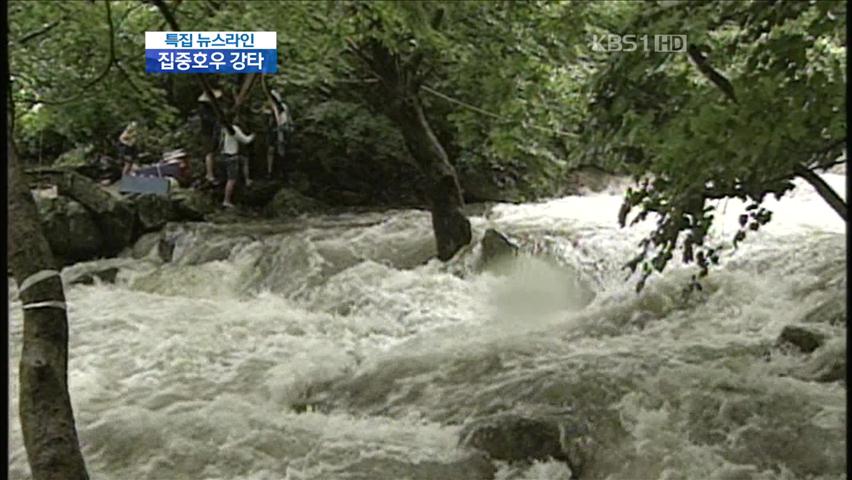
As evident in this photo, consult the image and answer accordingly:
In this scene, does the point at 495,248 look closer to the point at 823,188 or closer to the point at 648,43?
the point at 823,188

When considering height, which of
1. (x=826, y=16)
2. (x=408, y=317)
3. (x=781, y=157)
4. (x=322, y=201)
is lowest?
(x=408, y=317)

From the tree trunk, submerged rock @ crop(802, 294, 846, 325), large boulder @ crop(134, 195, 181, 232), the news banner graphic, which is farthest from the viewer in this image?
large boulder @ crop(134, 195, 181, 232)

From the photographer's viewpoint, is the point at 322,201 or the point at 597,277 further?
the point at 322,201

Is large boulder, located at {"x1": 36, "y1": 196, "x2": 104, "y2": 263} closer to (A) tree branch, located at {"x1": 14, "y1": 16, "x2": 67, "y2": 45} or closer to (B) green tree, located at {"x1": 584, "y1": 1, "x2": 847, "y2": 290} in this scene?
(A) tree branch, located at {"x1": 14, "y1": 16, "x2": 67, "y2": 45}

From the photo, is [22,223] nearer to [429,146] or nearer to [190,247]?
[429,146]

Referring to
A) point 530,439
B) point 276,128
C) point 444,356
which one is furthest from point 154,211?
point 530,439

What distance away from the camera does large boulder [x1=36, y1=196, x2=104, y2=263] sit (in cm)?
591

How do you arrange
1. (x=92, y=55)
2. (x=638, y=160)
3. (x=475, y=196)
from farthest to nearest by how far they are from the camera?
(x=475, y=196) < (x=92, y=55) < (x=638, y=160)

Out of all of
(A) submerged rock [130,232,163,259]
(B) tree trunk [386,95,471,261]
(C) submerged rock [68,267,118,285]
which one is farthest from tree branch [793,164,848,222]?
(A) submerged rock [130,232,163,259]

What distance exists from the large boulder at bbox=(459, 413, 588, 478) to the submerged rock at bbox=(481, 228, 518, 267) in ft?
7.10

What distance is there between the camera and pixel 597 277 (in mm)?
4703

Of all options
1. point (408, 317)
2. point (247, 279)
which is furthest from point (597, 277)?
point (247, 279)

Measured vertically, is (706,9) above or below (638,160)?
above

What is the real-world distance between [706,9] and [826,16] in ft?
0.75
